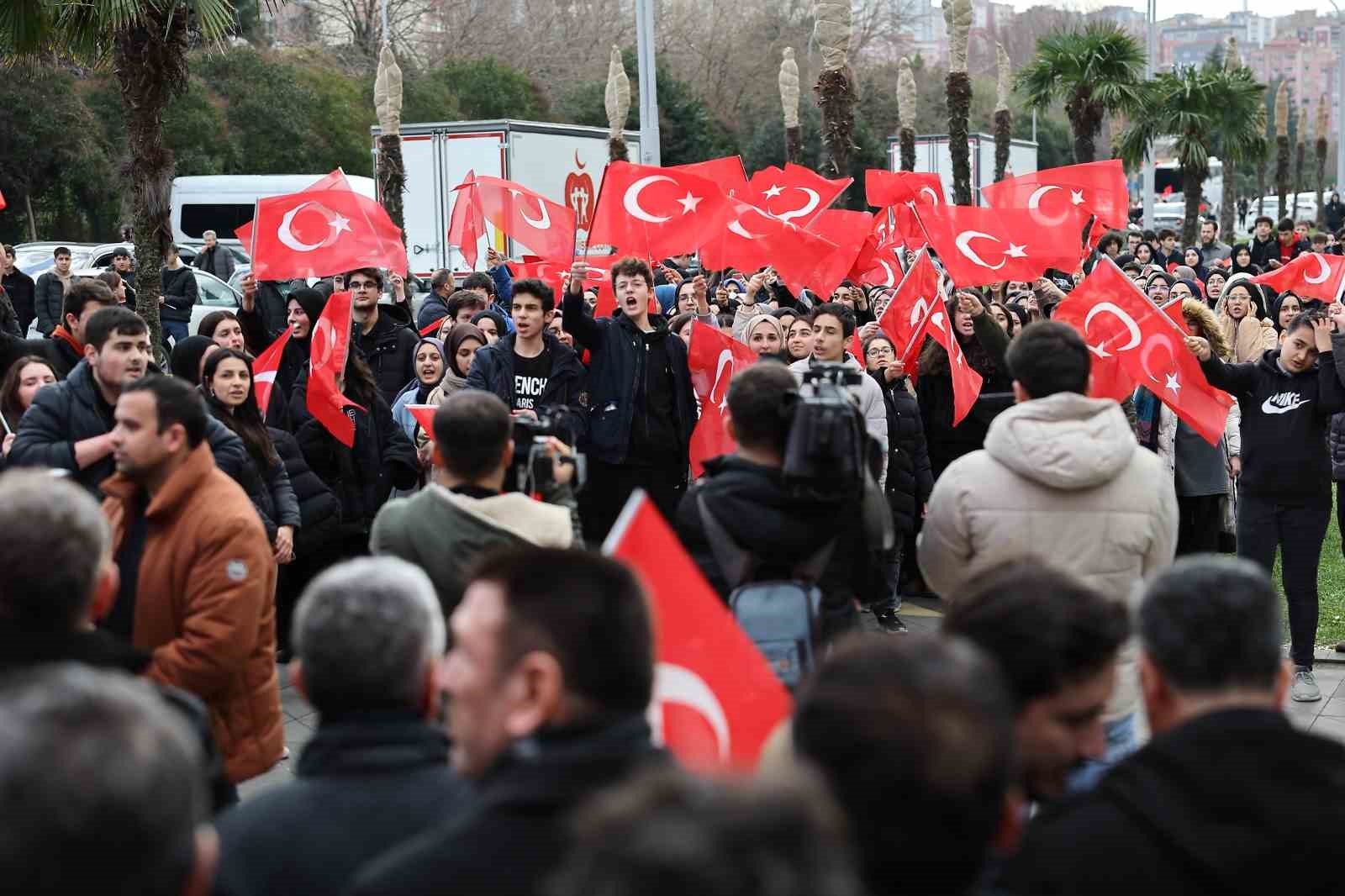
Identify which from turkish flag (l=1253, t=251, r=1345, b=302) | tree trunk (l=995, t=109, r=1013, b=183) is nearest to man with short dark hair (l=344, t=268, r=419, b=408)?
→ turkish flag (l=1253, t=251, r=1345, b=302)

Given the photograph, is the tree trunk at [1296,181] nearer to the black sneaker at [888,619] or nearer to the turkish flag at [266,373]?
the black sneaker at [888,619]

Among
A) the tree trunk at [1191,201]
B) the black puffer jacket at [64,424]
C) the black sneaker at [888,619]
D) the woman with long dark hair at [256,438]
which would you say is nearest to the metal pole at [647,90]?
the black sneaker at [888,619]

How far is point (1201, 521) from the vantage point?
9.52m

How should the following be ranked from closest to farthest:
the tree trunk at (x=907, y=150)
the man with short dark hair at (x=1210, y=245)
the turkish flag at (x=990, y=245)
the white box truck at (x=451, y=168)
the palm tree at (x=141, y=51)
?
the turkish flag at (x=990, y=245), the palm tree at (x=141, y=51), the man with short dark hair at (x=1210, y=245), the white box truck at (x=451, y=168), the tree trunk at (x=907, y=150)

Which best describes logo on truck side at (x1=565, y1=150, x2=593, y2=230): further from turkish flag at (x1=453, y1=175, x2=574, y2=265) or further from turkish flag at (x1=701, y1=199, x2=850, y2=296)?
turkish flag at (x1=701, y1=199, x2=850, y2=296)

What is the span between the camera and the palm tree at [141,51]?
12.9 m

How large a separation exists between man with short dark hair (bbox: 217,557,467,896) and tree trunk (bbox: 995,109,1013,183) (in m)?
32.8

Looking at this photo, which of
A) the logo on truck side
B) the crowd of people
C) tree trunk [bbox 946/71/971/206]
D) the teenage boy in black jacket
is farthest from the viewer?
tree trunk [bbox 946/71/971/206]

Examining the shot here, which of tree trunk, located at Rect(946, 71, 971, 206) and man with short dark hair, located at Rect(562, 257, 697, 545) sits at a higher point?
tree trunk, located at Rect(946, 71, 971, 206)

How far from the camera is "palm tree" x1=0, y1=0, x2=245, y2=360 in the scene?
42.5ft

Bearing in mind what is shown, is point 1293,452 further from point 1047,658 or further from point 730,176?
point 1047,658

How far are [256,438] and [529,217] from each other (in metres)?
5.79

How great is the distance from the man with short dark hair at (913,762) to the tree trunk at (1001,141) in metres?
33.3

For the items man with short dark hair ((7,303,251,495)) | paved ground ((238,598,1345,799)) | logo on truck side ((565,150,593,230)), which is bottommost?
paved ground ((238,598,1345,799))
